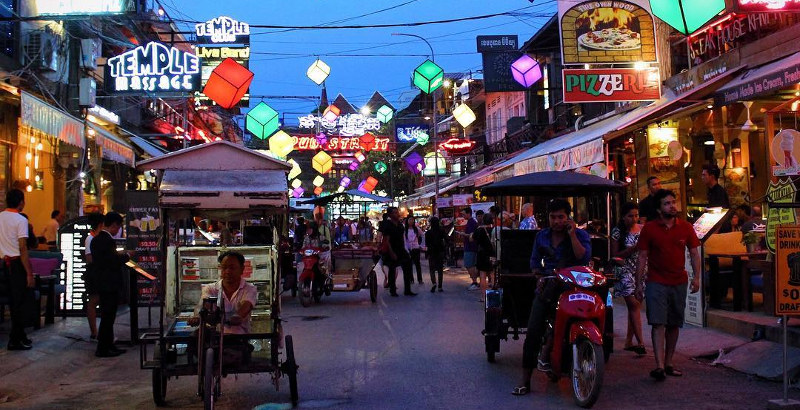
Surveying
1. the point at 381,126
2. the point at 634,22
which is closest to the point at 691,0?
the point at 634,22

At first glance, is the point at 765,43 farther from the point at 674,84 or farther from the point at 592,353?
the point at 592,353

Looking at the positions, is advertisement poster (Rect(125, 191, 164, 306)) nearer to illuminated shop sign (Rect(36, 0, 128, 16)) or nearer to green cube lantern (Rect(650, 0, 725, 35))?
illuminated shop sign (Rect(36, 0, 128, 16))

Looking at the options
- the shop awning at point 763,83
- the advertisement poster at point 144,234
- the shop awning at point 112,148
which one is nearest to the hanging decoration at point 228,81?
the shop awning at point 112,148

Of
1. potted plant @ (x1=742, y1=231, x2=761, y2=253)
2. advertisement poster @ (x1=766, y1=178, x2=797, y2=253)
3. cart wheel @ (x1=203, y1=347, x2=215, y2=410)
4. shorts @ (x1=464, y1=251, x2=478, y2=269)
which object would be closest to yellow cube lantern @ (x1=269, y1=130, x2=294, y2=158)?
shorts @ (x1=464, y1=251, x2=478, y2=269)

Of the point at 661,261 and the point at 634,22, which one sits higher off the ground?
the point at 634,22

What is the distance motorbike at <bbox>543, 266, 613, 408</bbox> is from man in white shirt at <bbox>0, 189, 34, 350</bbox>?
6433 mm

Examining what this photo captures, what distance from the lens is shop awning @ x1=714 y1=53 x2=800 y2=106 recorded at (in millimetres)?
10509

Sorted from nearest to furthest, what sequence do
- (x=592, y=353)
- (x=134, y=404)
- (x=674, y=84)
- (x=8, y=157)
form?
(x=592, y=353), (x=134, y=404), (x=8, y=157), (x=674, y=84)

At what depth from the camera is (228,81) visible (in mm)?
17094

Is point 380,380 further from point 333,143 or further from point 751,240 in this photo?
point 333,143

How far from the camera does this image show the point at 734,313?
1055 centimetres

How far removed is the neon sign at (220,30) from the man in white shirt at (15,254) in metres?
19.6

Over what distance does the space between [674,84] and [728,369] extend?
33.6 feet

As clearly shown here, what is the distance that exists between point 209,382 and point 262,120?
16767 mm
